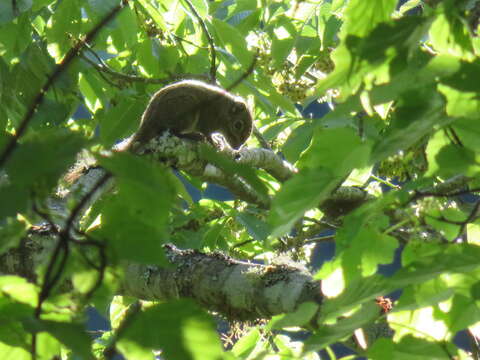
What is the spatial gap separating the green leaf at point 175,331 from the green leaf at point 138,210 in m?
0.07

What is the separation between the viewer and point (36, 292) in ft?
2.38

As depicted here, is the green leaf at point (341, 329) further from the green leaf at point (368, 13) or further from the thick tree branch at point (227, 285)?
the thick tree branch at point (227, 285)

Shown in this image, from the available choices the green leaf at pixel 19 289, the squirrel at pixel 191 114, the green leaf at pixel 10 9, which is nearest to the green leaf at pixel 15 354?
the green leaf at pixel 19 289

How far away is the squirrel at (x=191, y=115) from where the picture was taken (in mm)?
2984

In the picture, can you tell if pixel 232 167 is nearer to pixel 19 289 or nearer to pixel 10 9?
pixel 19 289

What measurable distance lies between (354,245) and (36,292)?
1.50 ft

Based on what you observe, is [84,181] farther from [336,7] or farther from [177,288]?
[336,7]

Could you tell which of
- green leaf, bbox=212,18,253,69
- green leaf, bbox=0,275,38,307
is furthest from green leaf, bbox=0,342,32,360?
green leaf, bbox=212,18,253,69

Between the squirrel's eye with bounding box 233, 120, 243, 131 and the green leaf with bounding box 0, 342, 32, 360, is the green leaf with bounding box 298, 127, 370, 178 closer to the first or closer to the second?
the green leaf with bounding box 0, 342, 32, 360

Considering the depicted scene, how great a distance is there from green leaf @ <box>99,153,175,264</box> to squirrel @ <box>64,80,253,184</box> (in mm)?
1932

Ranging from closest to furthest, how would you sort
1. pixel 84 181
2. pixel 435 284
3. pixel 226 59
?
pixel 435 284 → pixel 84 181 → pixel 226 59

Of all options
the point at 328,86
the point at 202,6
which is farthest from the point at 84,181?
the point at 328,86

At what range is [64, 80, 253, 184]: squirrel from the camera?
117 inches

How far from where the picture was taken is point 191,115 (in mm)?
3150
